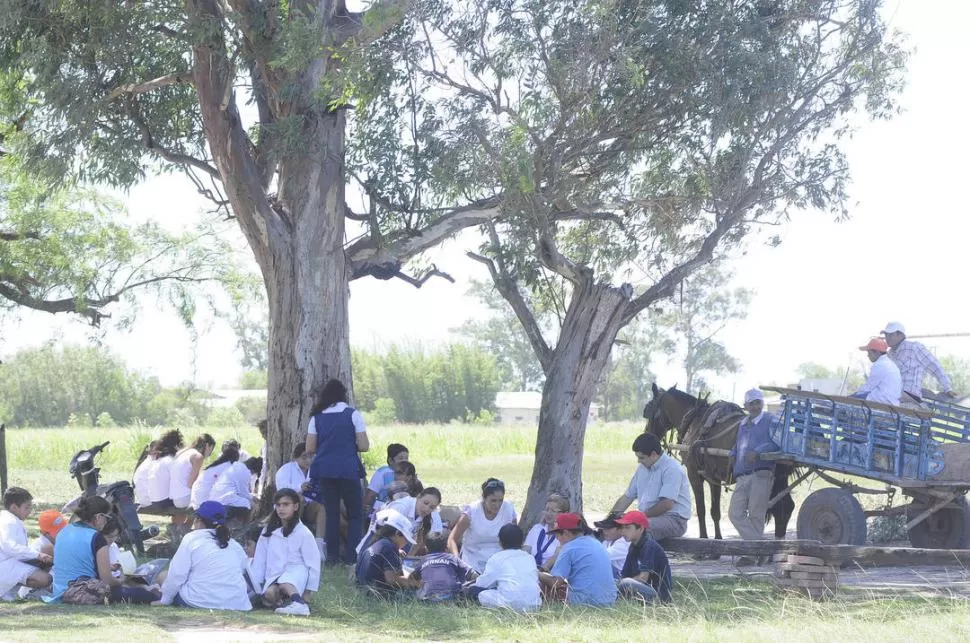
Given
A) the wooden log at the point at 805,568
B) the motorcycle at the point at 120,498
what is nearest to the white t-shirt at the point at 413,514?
the motorcycle at the point at 120,498

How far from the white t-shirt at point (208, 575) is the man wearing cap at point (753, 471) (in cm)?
677

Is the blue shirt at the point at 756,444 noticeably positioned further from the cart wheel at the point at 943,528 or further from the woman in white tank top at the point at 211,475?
the woman in white tank top at the point at 211,475

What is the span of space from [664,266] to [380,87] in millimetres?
6806

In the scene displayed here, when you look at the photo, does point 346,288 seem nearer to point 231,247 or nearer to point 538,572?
point 538,572

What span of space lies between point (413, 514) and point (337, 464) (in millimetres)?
1127

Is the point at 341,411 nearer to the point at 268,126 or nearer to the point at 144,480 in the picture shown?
the point at 144,480

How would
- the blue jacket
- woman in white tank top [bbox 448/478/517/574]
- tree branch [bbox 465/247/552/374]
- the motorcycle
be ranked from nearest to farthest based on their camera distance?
1. woman in white tank top [bbox 448/478/517/574]
2. the blue jacket
3. the motorcycle
4. tree branch [bbox 465/247/552/374]

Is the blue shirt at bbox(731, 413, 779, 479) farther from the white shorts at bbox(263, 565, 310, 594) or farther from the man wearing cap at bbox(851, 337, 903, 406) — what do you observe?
the white shorts at bbox(263, 565, 310, 594)

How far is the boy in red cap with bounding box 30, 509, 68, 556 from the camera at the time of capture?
11250 millimetres

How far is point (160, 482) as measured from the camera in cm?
1519

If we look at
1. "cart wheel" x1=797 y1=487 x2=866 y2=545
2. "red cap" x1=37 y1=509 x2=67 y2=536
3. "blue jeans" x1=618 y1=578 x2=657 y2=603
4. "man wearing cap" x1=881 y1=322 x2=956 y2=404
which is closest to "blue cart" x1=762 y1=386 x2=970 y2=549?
"cart wheel" x1=797 y1=487 x2=866 y2=545

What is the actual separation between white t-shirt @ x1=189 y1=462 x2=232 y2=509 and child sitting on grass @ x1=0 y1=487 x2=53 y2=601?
324cm

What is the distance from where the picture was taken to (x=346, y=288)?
16609 mm

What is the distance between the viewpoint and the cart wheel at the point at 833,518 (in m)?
13.8
